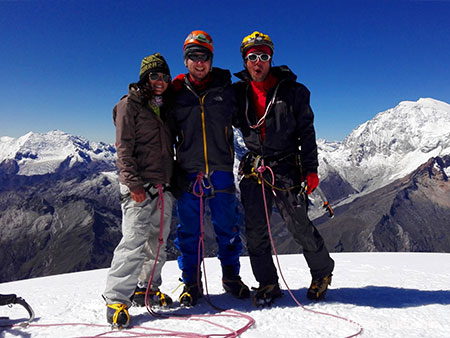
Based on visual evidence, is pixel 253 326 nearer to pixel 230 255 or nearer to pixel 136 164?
pixel 230 255

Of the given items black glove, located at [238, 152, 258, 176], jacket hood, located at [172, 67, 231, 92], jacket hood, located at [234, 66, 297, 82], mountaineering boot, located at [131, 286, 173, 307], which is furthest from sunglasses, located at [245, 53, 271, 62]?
mountaineering boot, located at [131, 286, 173, 307]

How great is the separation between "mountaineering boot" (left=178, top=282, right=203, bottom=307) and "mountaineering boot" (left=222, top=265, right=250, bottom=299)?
628mm

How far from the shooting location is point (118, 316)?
5219mm

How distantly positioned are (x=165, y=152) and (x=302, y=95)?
2.67 m

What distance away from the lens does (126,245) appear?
5625 millimetres

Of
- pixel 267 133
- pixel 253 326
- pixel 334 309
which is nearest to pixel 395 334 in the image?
pixel 334 309

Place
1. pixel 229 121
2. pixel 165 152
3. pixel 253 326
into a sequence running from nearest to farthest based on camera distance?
pixel 253 326
pixel 165 152
pixel 229 121

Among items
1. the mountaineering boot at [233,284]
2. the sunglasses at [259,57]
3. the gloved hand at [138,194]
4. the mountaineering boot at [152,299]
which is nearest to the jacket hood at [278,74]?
the sunglasses at [259,57]

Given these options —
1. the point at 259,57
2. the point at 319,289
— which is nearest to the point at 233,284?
the point at 319,289

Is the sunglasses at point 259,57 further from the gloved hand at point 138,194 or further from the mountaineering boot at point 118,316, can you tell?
the mountaineering boot at point 118,316

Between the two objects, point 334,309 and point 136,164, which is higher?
point 136,164

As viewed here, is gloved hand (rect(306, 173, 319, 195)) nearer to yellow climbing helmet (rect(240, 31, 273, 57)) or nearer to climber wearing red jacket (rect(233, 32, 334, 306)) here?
climber wearing red jacket (rect(233, 32, 334, 306))

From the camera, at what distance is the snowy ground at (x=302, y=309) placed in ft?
16.4

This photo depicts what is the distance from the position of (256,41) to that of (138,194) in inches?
134
